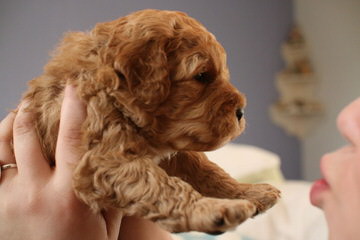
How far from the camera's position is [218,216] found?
2.45 feet

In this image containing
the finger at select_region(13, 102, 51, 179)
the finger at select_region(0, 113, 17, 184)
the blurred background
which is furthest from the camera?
the blurred background

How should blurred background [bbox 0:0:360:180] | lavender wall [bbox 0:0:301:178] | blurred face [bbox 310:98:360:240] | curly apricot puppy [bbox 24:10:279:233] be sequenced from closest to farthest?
1. blurred face [bbox 310:98:360:240]
2. curly apricot puppy [bbox 24:10:279:233]
3. lavender wall [bbox 0:0:301:178]
4. blurred background [bbox 0:0:360:180]

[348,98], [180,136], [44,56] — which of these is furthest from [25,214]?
[348,98]

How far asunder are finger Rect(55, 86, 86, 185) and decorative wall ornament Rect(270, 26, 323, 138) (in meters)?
4.72

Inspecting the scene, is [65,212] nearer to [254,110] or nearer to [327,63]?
[254,110]

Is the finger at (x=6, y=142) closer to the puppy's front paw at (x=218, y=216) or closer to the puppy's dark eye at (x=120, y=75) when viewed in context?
the puppy's dark eye at (x=120, y=75)

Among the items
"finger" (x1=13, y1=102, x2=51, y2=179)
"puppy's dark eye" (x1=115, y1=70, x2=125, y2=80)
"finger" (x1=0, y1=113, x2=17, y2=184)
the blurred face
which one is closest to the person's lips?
the blurred face

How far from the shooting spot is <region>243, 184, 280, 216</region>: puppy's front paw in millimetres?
939

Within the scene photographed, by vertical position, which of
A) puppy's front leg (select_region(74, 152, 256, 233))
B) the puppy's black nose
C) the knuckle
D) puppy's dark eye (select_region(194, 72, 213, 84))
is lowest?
puppy's front leg (select_region(74, 152, 256, 233))

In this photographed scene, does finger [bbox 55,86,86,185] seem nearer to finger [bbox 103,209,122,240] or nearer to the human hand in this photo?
the human hand

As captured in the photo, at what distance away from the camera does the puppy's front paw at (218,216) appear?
29.6 inches

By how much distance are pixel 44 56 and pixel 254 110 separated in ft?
9.48

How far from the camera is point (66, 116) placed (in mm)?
949

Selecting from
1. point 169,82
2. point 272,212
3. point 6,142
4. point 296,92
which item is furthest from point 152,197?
point 296,92
